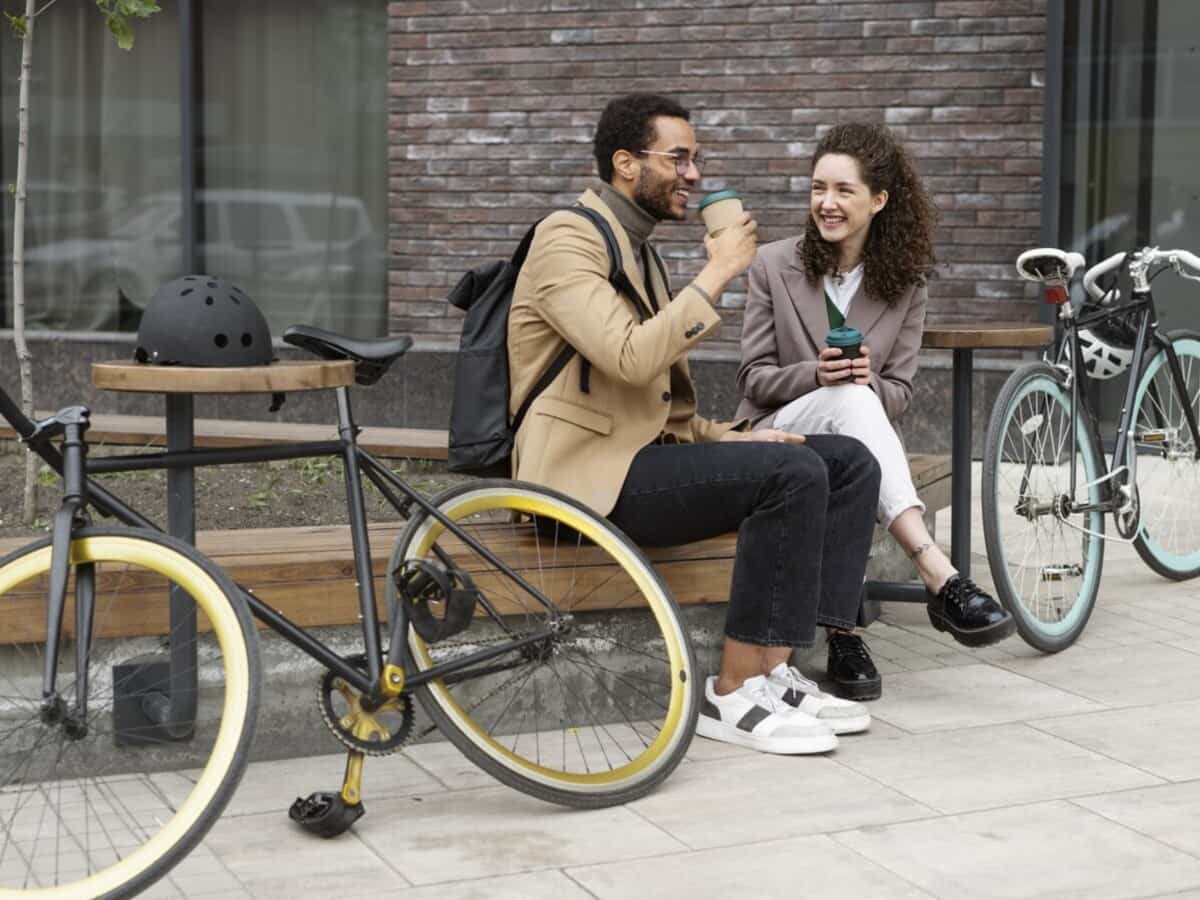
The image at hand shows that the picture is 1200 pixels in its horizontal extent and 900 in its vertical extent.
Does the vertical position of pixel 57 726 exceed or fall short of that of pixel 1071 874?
it exceeds it

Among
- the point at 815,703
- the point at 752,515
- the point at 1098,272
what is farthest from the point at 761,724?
the point at 1098,272

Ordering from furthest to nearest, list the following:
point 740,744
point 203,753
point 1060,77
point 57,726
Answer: point 1060,77 < point 740,744 < point 203,753 < point 57,726

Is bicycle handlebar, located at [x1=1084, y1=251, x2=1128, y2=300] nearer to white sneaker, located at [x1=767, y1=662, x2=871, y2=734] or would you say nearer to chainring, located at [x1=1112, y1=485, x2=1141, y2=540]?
chainring, located at [x1=1112, y1=485, x2=1141, y2=540]

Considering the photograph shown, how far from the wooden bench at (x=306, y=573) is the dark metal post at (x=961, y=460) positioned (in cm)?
104

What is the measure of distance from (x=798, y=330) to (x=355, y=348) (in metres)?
1.54

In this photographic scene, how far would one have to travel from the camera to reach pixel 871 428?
487 cm

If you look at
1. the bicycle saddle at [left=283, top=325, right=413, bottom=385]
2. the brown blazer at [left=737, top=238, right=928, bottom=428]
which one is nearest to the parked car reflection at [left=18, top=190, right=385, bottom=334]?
the brown blazer at [left=737, top=238, right=928, bottom=428]

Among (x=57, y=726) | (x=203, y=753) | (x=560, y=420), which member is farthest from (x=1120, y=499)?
(x=57, y=726)

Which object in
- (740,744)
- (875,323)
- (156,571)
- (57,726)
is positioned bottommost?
(740,744)

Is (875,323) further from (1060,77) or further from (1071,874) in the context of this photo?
(1060,77)

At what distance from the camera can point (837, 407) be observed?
16.0 ft

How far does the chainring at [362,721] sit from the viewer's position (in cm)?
378

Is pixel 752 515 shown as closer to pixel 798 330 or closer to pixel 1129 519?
pixel 798 330

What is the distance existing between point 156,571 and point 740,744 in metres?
1.57
